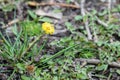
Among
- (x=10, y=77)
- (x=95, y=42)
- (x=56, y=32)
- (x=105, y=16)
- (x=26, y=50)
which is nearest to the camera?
(x=10, y=77)

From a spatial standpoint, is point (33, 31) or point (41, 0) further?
point (41, 0)

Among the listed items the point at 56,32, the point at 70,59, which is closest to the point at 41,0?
the point at 56,32

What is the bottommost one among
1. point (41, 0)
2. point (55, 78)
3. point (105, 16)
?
point (55, 78)

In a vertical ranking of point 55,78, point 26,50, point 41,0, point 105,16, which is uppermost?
point 41,0

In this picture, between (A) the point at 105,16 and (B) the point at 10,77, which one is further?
(A) the point at 105,16

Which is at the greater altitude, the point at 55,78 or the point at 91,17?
the point at 91,17

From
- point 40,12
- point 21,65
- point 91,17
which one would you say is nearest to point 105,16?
point 91,17

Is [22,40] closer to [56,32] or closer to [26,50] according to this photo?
[26,50]

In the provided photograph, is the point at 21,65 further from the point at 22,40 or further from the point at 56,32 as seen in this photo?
the point at 56,32

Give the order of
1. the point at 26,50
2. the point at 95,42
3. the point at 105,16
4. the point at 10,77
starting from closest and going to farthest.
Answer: the point at 10,77, the point at 26,50, the point at 95,42, the point at 105,16
